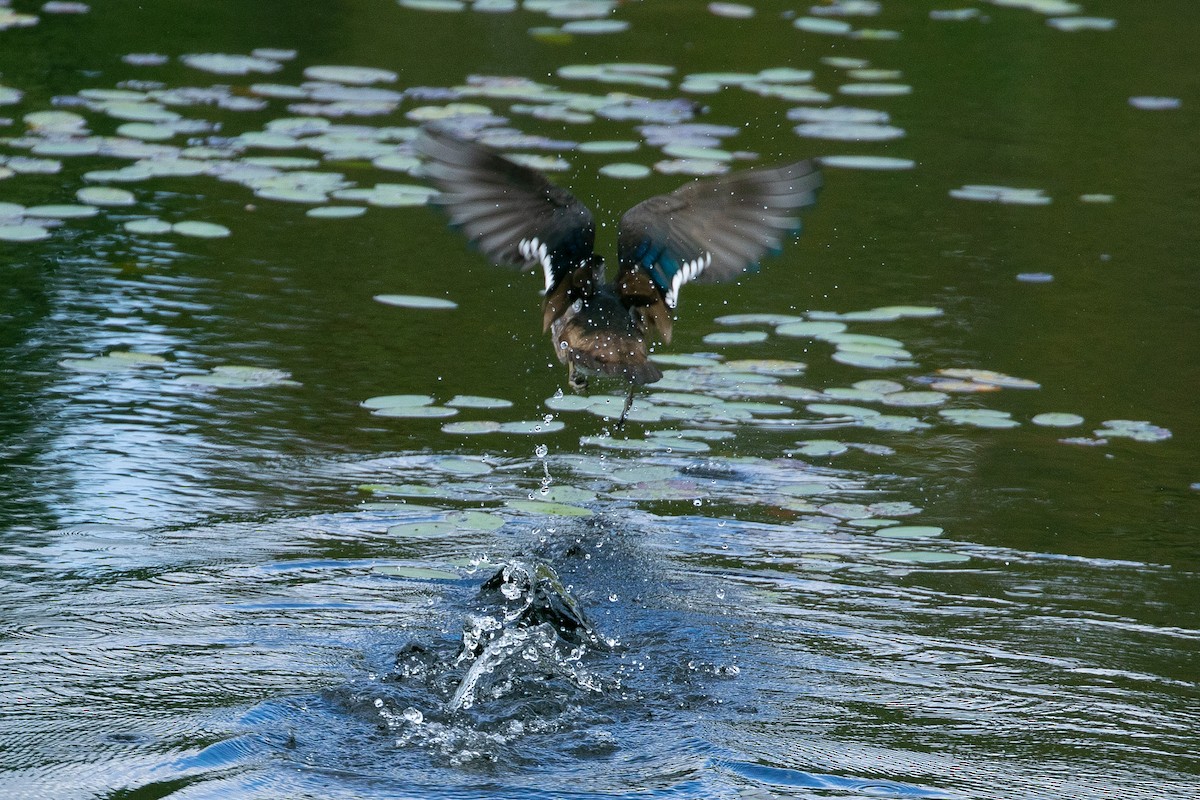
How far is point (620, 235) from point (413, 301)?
5.35ft

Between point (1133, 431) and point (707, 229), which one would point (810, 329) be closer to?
point (1133, 431)

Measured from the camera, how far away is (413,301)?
6324 mm

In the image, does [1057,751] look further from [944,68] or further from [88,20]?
[88,20]

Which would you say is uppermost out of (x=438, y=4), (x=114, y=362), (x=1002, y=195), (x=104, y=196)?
(x=438, y=4)

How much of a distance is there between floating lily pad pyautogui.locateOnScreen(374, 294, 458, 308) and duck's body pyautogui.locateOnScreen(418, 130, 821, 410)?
1.40 metres

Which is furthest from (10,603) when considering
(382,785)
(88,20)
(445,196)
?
(88,20)

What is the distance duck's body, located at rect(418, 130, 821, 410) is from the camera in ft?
15.3

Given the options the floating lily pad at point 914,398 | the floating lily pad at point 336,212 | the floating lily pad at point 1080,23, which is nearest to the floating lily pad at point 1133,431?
the floating lily pad at point 914,398

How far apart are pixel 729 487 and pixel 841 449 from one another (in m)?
0.44

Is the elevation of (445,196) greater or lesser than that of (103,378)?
greater

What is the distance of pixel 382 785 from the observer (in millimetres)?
3338

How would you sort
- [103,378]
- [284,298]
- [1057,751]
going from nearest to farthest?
[1057,751]
[103,378]
[284,298]

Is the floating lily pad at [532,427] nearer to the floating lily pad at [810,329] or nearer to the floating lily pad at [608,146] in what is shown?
the floating lily pad at [810,329]

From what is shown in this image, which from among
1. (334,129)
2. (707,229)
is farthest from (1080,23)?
(707,229)
